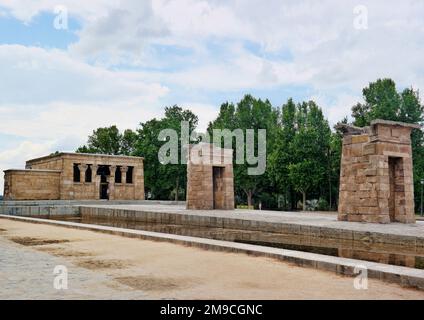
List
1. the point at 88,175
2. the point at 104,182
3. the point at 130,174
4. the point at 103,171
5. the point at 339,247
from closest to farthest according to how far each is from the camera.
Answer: the point at 339,247, the point at 88,175, the point at 130,174, the point at 104,182, the point at 103,171

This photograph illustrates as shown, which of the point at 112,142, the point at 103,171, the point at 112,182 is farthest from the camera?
the point at 112,142

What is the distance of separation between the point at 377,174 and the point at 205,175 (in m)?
12.0

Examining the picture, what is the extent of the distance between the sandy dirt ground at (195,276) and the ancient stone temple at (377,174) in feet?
31.1

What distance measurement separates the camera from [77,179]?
46281 mm

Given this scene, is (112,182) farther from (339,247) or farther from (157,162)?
(339,247)

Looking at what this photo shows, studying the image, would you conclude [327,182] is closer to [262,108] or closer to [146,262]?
[262,108]

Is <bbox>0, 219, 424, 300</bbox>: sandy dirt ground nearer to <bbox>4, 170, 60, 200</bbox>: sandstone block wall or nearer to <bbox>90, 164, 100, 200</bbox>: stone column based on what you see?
<bbox>4, 170, 60, 200</bbox>: sandstone block wall

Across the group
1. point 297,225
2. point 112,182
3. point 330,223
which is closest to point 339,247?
point 297,225

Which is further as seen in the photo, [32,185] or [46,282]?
[32,185]

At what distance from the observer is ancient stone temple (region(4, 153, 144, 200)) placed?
41.3 meters

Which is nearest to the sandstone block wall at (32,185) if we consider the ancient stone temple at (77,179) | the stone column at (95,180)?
the ancient stone temple at (77,179)

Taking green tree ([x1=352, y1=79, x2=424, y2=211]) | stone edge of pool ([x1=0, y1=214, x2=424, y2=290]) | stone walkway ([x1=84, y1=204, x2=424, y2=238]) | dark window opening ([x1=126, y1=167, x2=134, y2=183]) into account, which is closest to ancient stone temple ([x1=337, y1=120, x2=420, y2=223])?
stone walkway ([x1=84, y1=204, x2=424, y2=238])

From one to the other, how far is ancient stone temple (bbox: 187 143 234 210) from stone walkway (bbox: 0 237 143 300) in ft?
59.9

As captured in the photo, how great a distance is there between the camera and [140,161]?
48.1 m
